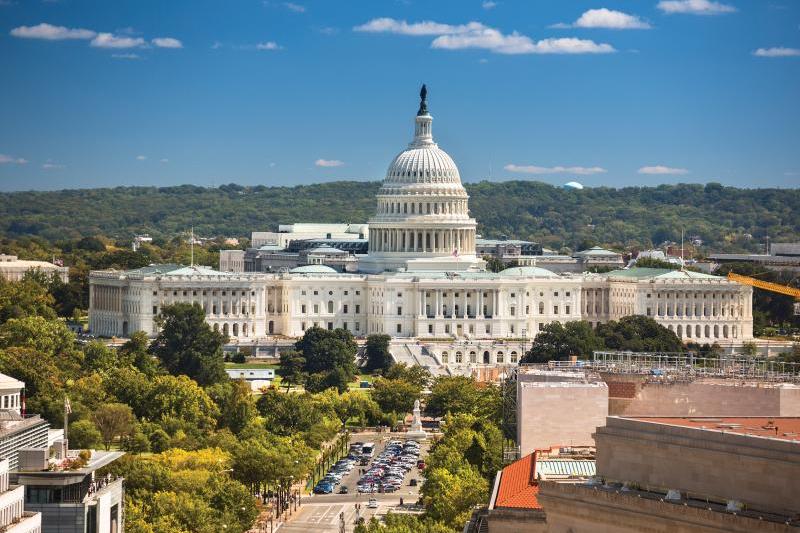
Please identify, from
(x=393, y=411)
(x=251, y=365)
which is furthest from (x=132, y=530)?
(x=251, y=365)

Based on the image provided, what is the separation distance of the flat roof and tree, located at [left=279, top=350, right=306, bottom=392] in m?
131

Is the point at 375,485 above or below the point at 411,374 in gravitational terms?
below

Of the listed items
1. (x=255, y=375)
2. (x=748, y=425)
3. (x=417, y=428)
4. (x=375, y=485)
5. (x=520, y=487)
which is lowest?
(x=375, y=485)

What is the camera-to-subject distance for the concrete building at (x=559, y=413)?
78062 millimetres

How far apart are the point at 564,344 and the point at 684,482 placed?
464ft

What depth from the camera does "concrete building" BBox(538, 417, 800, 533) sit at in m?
41.5

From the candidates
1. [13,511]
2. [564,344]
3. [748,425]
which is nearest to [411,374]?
[564,344]

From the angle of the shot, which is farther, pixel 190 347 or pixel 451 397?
pixel 190 347

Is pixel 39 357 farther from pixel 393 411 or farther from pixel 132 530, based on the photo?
pixel 132 530

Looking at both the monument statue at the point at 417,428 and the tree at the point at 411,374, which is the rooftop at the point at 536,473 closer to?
the monument statue at the point at 417,428

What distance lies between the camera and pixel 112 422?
122m

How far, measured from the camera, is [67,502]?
69812 mm

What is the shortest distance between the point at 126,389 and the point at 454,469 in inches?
1758

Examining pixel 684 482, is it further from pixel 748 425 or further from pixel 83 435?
pixel 83 435
